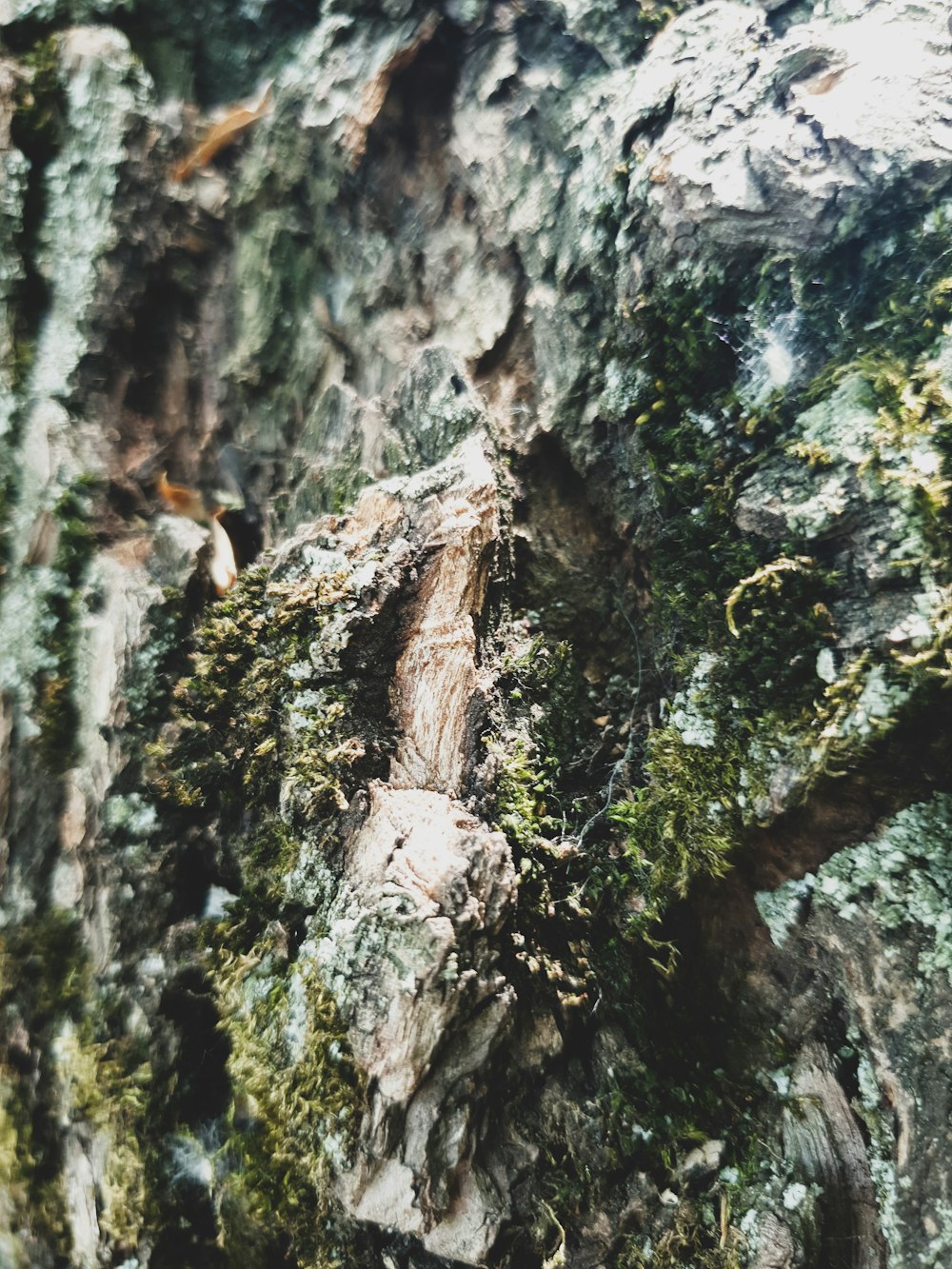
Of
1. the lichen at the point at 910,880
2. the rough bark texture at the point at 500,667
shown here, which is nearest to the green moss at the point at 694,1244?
the rough bark texture at the point at 500,667

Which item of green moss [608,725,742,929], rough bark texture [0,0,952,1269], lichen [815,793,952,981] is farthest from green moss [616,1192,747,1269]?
lichen [815,793,952,981]

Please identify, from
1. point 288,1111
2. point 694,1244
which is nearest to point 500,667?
point 288,1111

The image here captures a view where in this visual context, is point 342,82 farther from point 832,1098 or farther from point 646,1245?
point 646,1245

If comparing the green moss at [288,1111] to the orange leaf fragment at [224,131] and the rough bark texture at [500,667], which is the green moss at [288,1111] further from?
the orange leaf fragment at [224,131]

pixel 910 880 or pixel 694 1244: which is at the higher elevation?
pixel 910 880

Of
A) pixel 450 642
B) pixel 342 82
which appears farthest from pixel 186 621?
pixel 342 82

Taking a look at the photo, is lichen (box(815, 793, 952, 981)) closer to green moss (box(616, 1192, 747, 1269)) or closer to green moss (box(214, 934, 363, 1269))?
green moss (box(616, 1192, 747, 1269))

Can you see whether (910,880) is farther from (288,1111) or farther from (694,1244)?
(288,1111)

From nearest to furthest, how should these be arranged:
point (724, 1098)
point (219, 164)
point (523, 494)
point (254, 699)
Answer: point (724, 1098) < point (254, 699) < point (523, 494) < point (219, 164)
